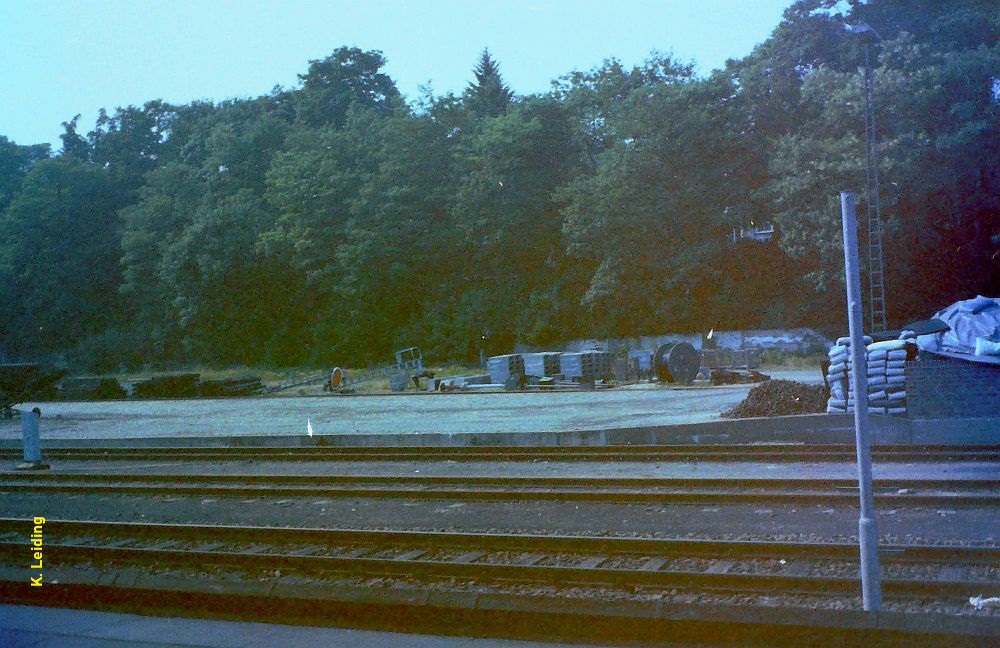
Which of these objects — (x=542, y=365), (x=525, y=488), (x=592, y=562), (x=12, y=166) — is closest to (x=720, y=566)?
(x=592, y=562)

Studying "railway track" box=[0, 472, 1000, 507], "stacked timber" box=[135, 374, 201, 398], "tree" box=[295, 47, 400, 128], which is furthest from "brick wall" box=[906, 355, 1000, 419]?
"tree" box=[295, 47, 400, 128]

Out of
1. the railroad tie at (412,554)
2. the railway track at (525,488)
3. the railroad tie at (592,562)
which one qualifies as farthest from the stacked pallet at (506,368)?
the railroad tie at (592,562)

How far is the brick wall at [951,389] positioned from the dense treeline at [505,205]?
22.5 metres

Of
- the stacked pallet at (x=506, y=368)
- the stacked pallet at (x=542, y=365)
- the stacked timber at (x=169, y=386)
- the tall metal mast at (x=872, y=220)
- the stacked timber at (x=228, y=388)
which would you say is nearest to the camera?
the tall metal mast at (x=872, y=220)

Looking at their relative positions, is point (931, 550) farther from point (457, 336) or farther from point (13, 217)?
point (13, 217)

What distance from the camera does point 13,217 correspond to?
7369 centimetres

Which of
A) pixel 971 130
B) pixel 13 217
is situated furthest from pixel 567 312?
pixel 13 217

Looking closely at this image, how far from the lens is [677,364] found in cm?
3456

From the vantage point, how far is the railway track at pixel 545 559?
7348 mm

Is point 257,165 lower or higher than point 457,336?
higher

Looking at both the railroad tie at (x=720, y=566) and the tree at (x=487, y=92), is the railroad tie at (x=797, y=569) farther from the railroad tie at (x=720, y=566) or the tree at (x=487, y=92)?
the tree at (x=487, y=92)

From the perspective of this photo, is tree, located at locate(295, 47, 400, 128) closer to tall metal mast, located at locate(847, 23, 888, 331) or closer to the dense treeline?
the dense treeline

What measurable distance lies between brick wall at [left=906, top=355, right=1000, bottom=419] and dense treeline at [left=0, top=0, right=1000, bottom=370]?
2251cm

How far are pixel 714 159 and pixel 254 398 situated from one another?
2497cm
